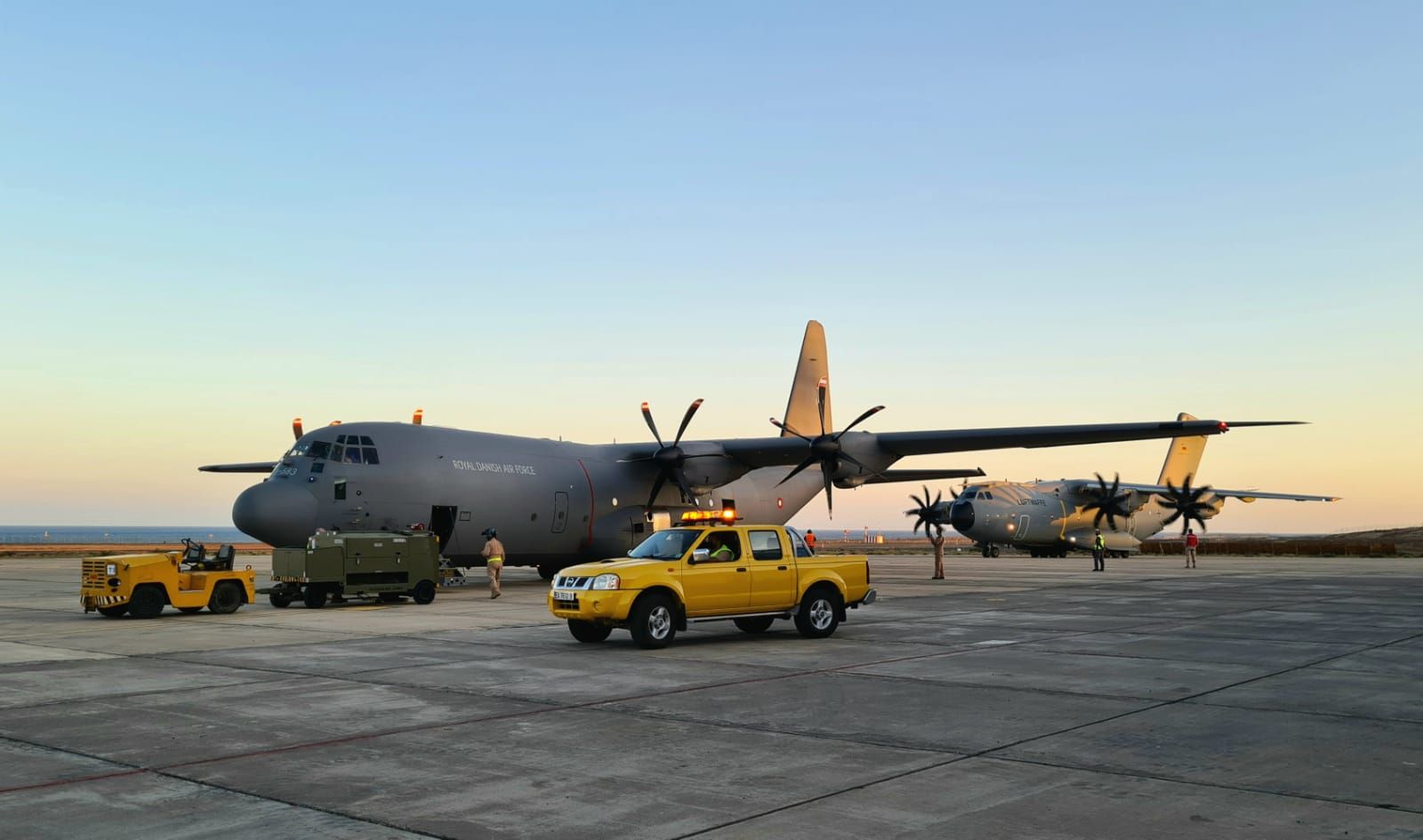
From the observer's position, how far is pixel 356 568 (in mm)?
22875

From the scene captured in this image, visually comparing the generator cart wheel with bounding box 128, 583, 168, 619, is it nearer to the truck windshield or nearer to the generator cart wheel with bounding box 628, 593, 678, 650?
the truck windshield

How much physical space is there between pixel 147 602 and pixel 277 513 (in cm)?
374

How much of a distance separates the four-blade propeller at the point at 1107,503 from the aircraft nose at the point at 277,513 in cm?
4221

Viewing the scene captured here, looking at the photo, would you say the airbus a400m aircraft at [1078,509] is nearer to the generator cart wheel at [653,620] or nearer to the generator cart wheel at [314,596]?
the generator cart wheel at [314,596]

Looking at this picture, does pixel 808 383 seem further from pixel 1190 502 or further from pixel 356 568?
pixel 1190 502

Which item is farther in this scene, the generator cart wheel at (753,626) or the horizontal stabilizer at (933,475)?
the horizontal stabilizer at (933,475)

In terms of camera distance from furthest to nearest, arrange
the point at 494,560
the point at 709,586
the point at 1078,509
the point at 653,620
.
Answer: the point at 1078,509
the point at 494,560
the point at 709,586
the point at 653,620

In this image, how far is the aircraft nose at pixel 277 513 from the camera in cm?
2364

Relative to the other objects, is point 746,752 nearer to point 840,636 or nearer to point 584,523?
point 840,636

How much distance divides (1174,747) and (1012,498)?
46215 millimetres

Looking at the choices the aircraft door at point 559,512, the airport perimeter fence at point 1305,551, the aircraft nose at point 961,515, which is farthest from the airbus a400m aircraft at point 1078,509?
the aircraft door at point 559,512

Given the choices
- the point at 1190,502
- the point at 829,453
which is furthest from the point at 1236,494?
the point at 829,453

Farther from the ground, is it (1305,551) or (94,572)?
(94,572)

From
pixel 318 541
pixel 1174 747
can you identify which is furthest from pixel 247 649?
pixel 1174 747
